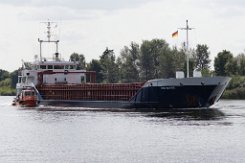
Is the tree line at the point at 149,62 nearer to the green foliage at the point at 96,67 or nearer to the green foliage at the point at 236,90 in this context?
the green foliage at the point at 96,67

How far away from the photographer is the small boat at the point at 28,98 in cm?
8881

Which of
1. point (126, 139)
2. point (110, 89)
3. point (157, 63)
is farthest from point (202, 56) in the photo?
point (126, 139)

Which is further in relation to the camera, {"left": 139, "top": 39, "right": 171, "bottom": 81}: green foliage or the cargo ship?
{"left": 139, "top": 39, "right": 171, "bottom": 81}: green foliage

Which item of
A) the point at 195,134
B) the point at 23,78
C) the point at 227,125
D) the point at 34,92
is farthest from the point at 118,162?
the point at 23,78

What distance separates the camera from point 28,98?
89000 mm

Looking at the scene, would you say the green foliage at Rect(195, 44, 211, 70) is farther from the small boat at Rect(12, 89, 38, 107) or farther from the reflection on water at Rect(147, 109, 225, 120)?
the reflection on water at Rect(147, 109, 225, 120)

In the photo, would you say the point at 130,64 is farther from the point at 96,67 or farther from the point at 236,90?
the point at 236,90

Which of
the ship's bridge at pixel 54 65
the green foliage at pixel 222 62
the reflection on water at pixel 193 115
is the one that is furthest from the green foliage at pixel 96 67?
the reflection on water at pixel 193 115

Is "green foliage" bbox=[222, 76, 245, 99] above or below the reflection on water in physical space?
above

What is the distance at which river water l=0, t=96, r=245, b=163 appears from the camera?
3773cm

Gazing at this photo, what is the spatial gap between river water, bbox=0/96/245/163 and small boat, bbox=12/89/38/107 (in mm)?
23238

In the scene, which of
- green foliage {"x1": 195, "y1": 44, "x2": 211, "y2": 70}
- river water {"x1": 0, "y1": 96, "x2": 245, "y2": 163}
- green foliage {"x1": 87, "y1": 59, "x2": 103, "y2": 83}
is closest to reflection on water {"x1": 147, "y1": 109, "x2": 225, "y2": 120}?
river water {"x1": 0, "y1": 96, "x2": 245, "y2": 163}

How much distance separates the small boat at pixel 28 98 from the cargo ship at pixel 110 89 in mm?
1028

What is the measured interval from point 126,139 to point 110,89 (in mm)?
35352
